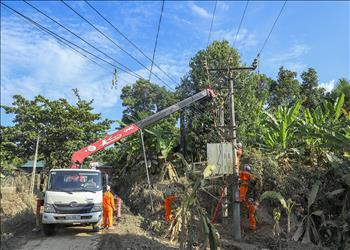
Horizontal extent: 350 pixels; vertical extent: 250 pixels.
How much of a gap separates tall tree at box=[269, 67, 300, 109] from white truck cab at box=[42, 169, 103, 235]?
26323 mm

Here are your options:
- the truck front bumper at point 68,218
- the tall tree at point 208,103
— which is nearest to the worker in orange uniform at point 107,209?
the truck front bumper at point 68,218

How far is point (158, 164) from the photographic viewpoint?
24.0 m

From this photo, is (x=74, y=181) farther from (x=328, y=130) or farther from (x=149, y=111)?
(x=149, y=111)

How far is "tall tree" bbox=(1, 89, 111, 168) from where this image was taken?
91.4ft

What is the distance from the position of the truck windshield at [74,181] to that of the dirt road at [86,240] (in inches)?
62.1

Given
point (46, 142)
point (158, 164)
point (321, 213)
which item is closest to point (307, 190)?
point (321, 213)

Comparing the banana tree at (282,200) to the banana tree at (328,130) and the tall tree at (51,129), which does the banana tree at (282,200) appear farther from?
the tall tree at (51,129)

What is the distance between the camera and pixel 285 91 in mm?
37156

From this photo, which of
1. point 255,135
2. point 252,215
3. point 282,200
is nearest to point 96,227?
point 252,215

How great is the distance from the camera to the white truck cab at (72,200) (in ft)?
42.4

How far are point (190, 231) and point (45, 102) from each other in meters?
22.1

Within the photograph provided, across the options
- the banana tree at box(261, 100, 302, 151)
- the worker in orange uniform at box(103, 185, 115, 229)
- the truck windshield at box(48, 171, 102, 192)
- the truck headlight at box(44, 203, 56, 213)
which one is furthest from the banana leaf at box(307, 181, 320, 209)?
the truck headlight at box(44, 203, 56, 213)

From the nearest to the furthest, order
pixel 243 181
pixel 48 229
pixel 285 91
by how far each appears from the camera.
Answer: pixel 48 229
pixel 243 181
pixel 285 91

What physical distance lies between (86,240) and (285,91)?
1132 inches
